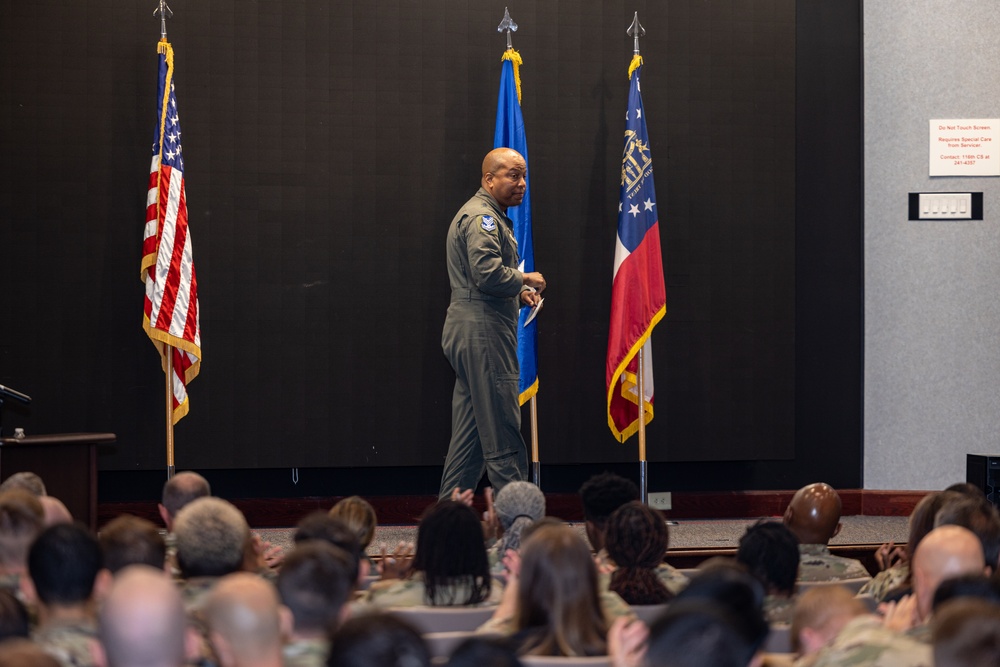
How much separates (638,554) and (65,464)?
3.24 meters

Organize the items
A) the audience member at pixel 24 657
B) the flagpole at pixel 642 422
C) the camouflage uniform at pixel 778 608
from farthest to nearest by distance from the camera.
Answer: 1. the flagpole at pixel 642 422
2. the camouflage uniform at pixel 778 608
3. the audience member at pixel 24 657

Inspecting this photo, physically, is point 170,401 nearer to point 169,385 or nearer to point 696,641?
point 169,385

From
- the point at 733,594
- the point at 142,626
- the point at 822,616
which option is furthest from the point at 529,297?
the point at 142,626

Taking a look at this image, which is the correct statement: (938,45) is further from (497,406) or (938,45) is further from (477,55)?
(497,406)

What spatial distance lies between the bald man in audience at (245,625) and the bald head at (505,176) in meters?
3.91

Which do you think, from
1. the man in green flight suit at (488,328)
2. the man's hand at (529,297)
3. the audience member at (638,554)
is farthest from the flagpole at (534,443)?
the audience member at (638,554)

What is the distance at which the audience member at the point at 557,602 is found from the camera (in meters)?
2.40

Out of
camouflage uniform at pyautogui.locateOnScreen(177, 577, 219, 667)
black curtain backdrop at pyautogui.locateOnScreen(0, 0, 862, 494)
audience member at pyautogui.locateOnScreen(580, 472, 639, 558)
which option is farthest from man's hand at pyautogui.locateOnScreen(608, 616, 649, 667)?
black curtain backdrop at pyautogui.locateOnScreen(0, 0, 862, 494)

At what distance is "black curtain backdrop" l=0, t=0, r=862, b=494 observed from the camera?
613cm

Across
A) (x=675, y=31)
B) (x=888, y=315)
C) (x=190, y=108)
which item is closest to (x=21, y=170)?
(x=190, y=108)

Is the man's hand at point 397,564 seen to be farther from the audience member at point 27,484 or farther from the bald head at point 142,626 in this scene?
the bald head at point 142,626

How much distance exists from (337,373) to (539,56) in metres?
2.05

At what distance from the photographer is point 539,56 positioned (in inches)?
258

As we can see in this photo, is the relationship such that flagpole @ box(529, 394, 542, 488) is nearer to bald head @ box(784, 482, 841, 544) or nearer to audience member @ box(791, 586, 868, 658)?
bald head @ box(784, 482, 841, 544)
